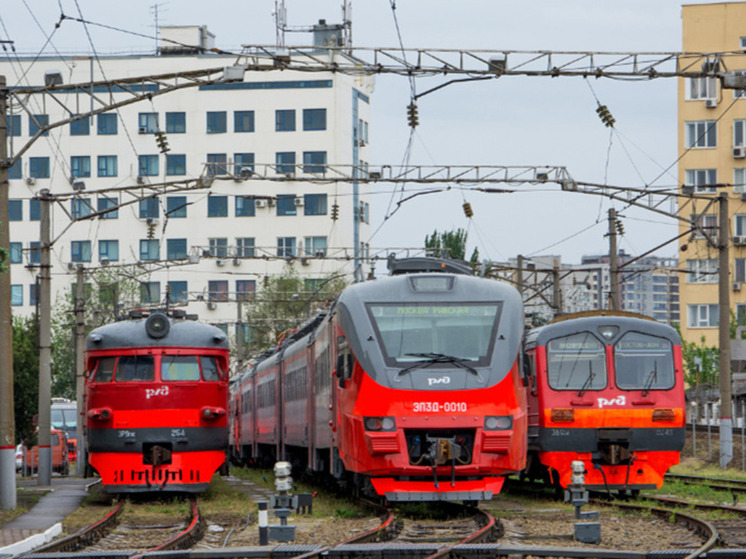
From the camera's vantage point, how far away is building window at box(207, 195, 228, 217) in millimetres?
78000

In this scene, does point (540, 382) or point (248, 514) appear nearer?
Answer: point (248, 514)

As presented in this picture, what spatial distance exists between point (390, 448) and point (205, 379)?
6.19 metres

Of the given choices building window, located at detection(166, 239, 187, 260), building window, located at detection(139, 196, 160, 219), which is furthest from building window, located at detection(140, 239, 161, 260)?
building window, located at detection(139, 196, 160, 219)

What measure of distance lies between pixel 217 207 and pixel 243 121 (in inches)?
212

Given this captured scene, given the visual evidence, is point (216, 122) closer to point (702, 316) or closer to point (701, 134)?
point (701, 134)

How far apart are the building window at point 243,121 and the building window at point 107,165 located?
7528 mm

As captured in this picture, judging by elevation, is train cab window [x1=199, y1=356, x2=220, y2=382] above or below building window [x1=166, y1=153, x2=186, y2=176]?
below

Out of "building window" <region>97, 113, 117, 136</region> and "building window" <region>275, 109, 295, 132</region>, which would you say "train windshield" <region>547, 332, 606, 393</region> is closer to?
"building window" <region>275, 109, 295, 132</region>

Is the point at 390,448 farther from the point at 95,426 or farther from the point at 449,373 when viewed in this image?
the point at 95,426

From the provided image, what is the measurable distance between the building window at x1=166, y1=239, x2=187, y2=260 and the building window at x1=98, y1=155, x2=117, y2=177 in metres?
5.12

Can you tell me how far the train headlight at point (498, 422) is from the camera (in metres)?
16.5

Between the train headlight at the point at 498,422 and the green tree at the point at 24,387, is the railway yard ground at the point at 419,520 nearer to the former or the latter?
the train headlight at the point at 498,422

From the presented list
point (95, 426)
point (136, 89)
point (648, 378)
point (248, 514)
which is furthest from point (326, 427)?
point (136, 89)

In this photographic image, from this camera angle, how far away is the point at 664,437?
2053 cm
